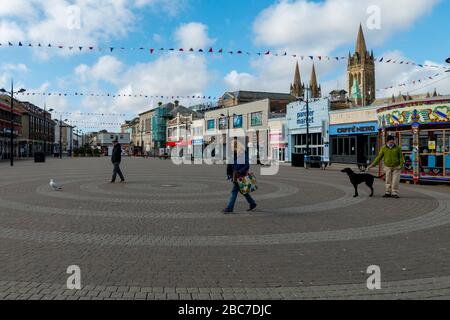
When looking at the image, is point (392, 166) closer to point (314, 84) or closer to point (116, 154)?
point (116, 154)

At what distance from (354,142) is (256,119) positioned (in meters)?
19.0

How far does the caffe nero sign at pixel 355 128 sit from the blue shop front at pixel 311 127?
1.41 m

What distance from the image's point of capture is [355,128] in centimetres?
3800

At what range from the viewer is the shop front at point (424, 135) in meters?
16.9

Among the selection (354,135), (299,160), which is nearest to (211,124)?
(354,135)

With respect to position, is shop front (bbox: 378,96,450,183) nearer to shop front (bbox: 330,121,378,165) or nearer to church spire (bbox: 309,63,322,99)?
shop front (bbox: 330,121,378,165)

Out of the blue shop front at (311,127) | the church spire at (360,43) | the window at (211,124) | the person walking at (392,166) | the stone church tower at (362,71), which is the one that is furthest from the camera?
the church spire at (360,43)

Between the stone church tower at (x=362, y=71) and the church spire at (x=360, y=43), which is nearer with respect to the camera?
the stone church tower at (x=362, y=71)

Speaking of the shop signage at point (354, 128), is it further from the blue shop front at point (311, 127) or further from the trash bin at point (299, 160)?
the trash bin at point (299, 160)

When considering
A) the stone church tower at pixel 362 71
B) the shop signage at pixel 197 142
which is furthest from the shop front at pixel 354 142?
the stone church tower at pixel 362 71

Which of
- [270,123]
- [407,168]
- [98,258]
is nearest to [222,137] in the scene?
[270,123]

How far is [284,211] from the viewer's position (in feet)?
33.1
